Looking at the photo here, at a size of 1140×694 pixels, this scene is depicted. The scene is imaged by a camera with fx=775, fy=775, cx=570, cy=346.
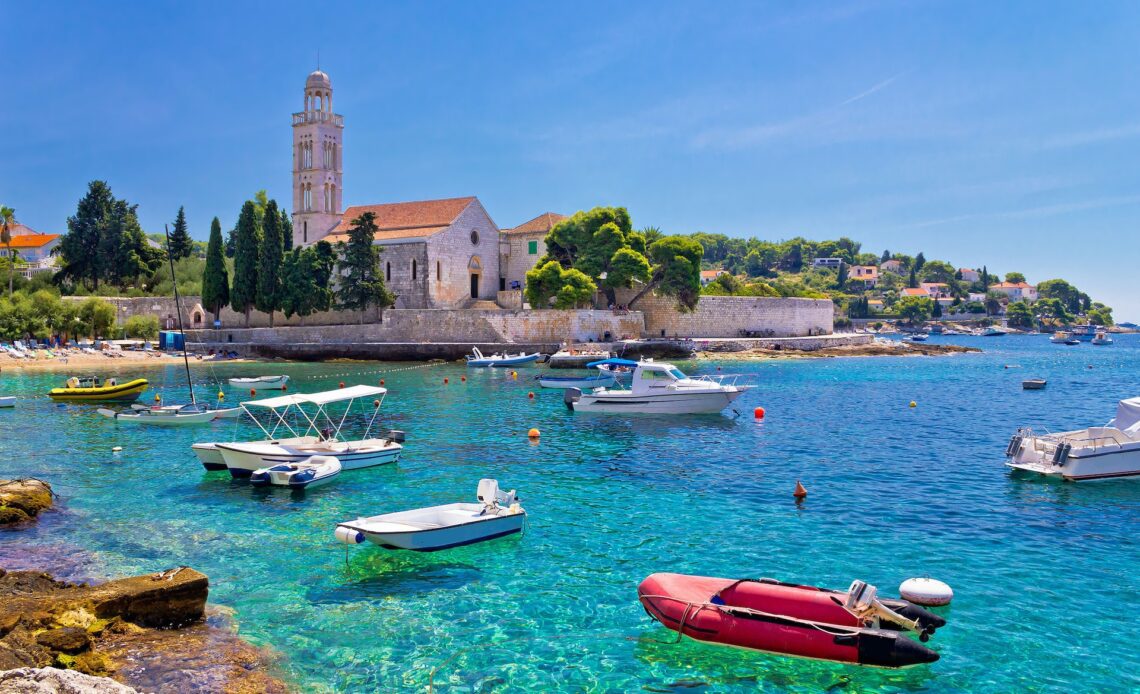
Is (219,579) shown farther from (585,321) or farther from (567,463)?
(585,321)

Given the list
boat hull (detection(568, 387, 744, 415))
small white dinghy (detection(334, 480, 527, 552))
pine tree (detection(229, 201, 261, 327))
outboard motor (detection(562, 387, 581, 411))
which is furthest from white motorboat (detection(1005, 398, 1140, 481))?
pine tree (detection(229, 201, 261, 327))

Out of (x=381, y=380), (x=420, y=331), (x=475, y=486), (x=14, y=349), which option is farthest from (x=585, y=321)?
(x=475, y=486)

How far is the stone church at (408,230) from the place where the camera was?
5953 cm

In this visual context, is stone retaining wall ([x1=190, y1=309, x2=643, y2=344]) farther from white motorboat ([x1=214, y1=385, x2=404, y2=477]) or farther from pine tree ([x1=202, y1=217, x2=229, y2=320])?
white motorboat ([x1=214, y1=385, x2=404, y2=477])

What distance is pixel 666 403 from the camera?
27.2 m

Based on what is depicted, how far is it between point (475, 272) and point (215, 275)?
64.6 ft

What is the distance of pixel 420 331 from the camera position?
56719mm

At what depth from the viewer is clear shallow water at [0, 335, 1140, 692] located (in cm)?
816

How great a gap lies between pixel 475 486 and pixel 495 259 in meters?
50.7

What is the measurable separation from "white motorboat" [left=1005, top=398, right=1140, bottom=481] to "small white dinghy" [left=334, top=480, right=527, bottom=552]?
39.4 ft

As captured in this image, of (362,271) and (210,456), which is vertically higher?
(362,271)

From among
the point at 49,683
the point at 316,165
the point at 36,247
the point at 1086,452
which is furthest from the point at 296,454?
the point at 36,247

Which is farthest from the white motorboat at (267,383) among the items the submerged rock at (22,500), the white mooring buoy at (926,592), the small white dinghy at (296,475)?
the white mooring buoy at (926,592)

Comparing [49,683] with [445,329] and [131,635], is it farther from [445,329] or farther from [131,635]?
[445,329]
